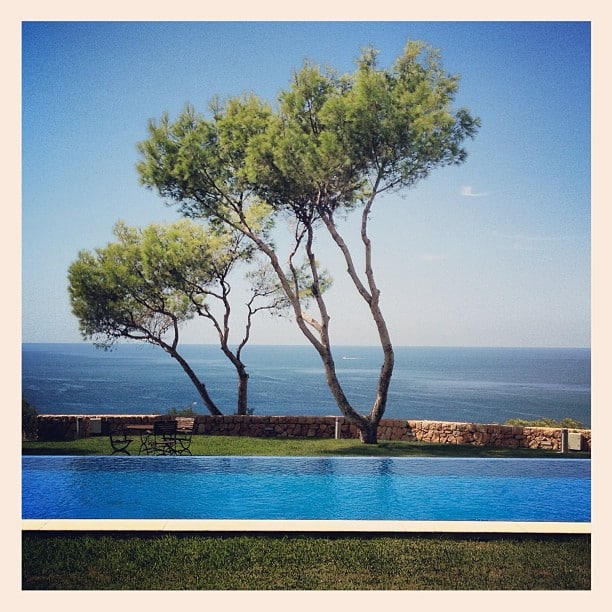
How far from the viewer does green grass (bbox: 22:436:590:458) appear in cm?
1202

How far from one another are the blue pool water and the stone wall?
40.0 inches

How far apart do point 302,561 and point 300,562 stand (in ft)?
0.10

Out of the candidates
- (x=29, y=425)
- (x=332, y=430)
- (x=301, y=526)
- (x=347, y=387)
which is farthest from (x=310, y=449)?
(x=347, y=387)

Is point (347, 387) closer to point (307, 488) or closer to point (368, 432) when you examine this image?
point (368, 432)

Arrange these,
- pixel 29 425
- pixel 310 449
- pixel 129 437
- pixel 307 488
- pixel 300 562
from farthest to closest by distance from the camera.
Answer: pixel 129 437 → pixel 29 425 → pixel 310 449 → pixel 307 488 → pixel 300 562

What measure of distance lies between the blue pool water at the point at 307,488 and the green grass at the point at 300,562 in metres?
1.04

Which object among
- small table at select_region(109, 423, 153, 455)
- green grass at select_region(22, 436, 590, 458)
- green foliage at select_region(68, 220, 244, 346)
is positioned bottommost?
green grass at select_region(22, 436, 590, 458)

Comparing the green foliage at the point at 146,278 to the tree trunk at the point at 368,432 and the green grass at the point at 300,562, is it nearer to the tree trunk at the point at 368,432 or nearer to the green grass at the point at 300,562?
the tree trunk at the point at 368,432

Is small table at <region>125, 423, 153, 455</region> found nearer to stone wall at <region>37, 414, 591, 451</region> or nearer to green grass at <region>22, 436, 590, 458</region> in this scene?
green grass at <region>22, 436, 590, 458</region>

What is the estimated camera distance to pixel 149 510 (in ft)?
30.2

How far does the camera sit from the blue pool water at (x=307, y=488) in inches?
360

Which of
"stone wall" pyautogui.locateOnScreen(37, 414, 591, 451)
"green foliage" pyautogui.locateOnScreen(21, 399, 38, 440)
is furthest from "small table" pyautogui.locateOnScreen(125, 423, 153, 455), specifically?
"green foliage" pyautogui.locateOnScreen(21, 399, 38, 440)

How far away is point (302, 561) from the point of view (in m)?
7.56
